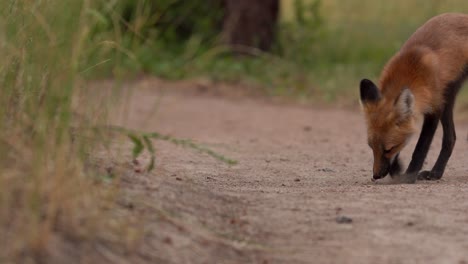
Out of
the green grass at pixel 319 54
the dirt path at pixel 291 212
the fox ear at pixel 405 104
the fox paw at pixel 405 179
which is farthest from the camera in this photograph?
the green grass at pixel 319 54

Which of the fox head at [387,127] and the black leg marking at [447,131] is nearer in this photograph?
the fox head at [387,127]

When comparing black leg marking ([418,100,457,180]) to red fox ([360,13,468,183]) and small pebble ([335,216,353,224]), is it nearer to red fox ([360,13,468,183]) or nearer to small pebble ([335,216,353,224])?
red fox ([360,13,468,183])

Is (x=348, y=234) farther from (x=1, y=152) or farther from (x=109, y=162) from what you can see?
(x=1, y=152)

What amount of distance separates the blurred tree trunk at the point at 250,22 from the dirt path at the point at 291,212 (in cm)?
815

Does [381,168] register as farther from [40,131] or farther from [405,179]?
[40,131]

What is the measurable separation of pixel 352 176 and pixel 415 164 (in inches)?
21.8

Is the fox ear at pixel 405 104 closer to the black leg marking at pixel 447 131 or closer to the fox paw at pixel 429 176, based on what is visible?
the black leg marking at pixel 447 131

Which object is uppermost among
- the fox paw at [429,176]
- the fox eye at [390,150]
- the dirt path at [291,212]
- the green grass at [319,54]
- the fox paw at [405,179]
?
the green grass at [319,54]

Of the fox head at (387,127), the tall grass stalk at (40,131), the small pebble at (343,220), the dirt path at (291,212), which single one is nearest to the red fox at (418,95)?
the fox head at (387,127)

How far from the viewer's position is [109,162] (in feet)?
17.9

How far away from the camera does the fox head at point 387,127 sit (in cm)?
706

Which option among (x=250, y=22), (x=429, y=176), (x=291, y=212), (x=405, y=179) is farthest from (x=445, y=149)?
(x=250, y=22)

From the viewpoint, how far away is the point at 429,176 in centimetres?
748

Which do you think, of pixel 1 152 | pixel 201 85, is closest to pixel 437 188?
pixel 1 152
